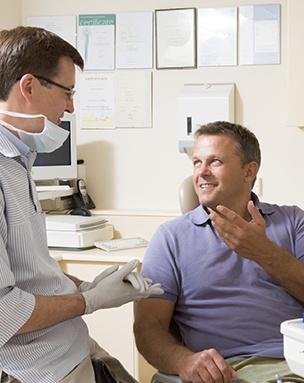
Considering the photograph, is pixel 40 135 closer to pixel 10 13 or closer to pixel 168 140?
pixel 168 140

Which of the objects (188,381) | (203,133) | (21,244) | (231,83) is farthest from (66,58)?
(231,83)

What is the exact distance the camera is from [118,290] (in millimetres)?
1832

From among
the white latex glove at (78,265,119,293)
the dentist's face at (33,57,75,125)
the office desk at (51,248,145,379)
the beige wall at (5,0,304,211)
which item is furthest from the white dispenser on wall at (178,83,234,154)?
the dentist's face at (33,57,75,125)

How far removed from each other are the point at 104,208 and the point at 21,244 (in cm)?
220

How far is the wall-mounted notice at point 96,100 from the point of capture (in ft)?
12.4

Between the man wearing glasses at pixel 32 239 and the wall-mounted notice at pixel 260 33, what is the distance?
6.30 feet

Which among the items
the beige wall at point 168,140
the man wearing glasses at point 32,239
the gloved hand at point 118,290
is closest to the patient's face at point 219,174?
the gloved hand at point 118,290

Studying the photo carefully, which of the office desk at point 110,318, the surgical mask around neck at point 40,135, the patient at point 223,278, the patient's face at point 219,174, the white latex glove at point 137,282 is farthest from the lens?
the office desk at point 110,318

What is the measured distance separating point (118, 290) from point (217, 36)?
2099mm

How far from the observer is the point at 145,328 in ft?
6.68

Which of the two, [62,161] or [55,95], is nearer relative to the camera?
[55,95]

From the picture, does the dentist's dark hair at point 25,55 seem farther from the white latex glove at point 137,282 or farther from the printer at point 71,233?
the printer at point 71,233

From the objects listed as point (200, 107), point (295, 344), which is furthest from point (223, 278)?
point (200, 107)

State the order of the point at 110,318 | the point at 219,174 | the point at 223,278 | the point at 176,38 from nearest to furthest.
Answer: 1. the point at 223,278
2. the point at 219,174
3. the point at 110,318
4. the point at 176,38
